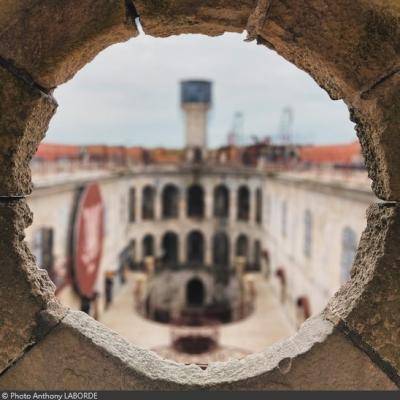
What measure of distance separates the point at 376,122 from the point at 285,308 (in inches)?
809

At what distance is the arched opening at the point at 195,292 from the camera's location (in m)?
33.4

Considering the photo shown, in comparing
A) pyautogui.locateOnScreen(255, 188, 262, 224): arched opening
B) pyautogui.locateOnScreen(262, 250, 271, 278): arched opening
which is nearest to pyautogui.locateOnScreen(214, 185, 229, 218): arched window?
pyautogui.locateOnScreen(255, 188, 262, 224): arched opening

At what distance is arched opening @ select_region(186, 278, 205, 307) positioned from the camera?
3341 cm

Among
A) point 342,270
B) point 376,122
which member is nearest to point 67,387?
point 376,122

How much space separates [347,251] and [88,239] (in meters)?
8.74

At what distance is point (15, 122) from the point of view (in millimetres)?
2289

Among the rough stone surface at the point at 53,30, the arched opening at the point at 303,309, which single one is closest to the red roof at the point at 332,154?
the arched opening at the point at 303,309

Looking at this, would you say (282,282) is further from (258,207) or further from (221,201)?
(221,201)

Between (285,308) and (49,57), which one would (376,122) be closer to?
(49,57)

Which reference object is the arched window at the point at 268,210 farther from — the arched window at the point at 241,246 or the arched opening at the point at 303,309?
the arched opening at the point at 303,309

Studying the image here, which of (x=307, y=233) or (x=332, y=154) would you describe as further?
(x=307, y=233)

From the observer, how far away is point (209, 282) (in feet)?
108

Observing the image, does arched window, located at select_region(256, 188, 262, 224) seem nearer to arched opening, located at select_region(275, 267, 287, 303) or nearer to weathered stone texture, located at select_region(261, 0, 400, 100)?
arched opening, located at select_region(275, 267, 287, 303)

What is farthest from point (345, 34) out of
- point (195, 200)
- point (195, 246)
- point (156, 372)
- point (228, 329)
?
point (195, 246)
